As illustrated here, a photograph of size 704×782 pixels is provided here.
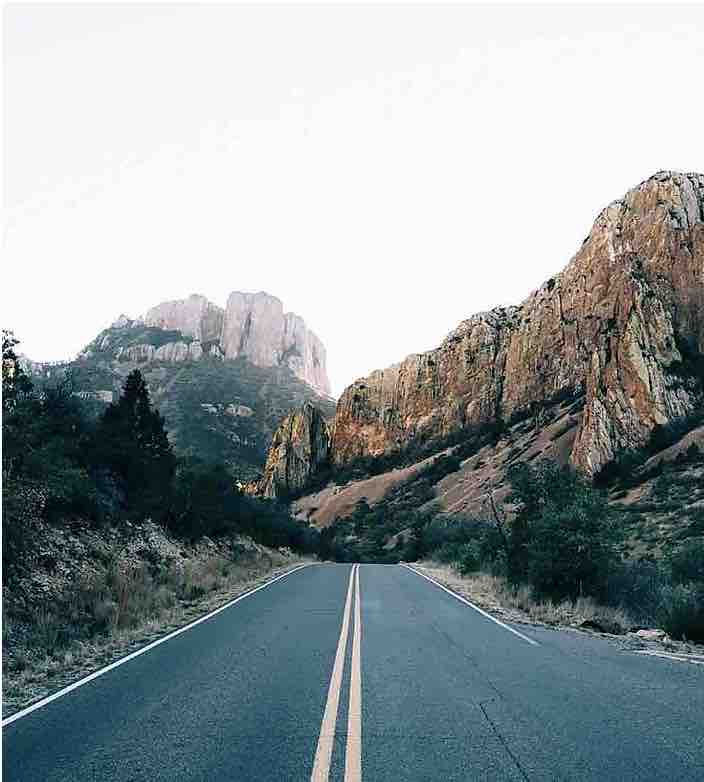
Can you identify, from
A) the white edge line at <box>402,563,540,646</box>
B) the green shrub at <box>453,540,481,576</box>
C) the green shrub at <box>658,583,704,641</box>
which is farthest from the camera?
the green shrub at <box>453,540,481,576</box>

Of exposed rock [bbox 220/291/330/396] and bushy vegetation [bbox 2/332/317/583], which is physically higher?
exposed rock [bbox 220/291/330/396]

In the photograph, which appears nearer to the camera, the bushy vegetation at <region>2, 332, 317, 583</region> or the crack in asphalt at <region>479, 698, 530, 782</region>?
the crack in asphalt at <region>479, 698, 530, 782</region>

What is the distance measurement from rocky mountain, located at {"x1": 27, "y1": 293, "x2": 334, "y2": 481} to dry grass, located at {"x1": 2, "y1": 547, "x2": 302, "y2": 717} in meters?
42.3

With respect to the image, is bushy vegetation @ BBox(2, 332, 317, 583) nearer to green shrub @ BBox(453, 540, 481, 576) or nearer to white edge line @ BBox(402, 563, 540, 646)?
white edge line @ BBox(402, 563, 540, 646)

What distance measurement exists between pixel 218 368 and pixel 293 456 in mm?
32919

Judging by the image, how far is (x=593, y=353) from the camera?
67438 millimetres

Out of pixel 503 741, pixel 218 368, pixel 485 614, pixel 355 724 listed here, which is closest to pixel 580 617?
pixel 485 614

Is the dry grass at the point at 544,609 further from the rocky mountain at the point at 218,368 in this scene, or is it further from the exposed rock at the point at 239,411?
the exposed rock at the point at 239,411

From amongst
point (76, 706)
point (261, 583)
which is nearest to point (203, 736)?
point (76, 706)

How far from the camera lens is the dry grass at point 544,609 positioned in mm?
14377

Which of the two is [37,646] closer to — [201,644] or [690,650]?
[201,644]

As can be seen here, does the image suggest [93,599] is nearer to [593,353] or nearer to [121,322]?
[593,353]

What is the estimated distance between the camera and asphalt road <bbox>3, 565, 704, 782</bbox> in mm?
5098

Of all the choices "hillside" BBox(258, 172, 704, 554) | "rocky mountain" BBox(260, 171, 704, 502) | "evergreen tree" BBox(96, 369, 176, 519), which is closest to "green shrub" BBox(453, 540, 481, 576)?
"hillside" BBox(258, 172, 704, 554)
